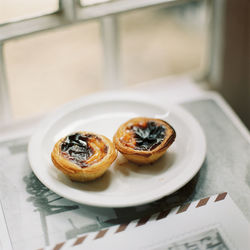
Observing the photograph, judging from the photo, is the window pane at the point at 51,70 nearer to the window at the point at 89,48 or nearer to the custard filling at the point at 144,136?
the window at the point at 89,48

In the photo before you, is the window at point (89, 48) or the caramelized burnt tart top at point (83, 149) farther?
the window at point (89, 48)

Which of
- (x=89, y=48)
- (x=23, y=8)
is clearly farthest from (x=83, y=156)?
(x=89, y=48)

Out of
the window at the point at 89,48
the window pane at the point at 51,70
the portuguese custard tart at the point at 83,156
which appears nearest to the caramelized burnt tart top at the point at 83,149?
the portuguese custard tart at the point at 83,156

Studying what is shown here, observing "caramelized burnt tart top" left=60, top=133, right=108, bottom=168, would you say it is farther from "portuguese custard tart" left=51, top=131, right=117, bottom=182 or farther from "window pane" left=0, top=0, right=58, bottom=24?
"window pane" left=0, top=0, right=58, bottom=24

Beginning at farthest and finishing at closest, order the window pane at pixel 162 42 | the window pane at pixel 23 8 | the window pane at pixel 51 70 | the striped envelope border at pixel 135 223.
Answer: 1. the window pane at pixel 162 42
2. the window pane at pixel 51 70
3. the window pane at pixel 23 8
4. the striped envelope border at pixel 135 223

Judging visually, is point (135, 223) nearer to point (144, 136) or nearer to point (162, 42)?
point (144, 136)

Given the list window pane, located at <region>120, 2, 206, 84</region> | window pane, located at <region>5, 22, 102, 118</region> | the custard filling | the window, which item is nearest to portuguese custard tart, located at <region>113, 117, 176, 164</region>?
the custard filling

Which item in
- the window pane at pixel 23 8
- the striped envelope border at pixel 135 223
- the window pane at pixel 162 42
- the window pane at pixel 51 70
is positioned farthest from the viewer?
the window pane at pixel 162 42
